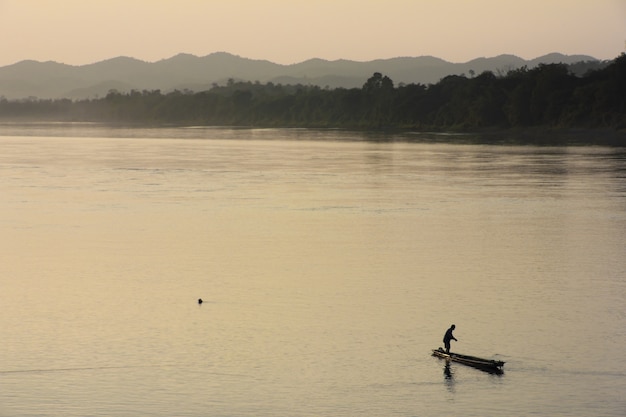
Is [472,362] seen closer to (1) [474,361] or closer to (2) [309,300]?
(1) [474,361]

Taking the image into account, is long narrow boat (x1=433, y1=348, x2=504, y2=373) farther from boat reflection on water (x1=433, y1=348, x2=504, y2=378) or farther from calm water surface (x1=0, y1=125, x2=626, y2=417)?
calm water surface (x1=0, y1=125, x2=626, y2=417)

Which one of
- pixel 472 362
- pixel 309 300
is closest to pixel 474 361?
pixel 472 362

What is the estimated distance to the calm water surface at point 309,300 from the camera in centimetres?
2366

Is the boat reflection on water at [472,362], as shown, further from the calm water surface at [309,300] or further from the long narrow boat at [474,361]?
the calm water surface at [309,300]

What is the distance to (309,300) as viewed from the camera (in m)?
32.8

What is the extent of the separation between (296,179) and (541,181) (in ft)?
55.1

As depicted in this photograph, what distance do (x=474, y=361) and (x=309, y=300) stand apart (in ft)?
28.4

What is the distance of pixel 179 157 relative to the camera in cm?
10225

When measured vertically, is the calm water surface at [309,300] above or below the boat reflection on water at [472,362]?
below

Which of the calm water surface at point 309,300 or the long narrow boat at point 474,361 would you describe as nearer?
the calm water surface at point 309,300

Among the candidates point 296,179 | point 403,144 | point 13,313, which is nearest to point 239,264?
point 13,313

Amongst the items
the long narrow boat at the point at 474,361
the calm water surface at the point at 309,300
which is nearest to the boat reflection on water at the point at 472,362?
the long narrow boat at the point at 474,361

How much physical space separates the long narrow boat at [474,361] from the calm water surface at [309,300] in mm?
217

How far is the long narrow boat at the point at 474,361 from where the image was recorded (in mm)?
24719
